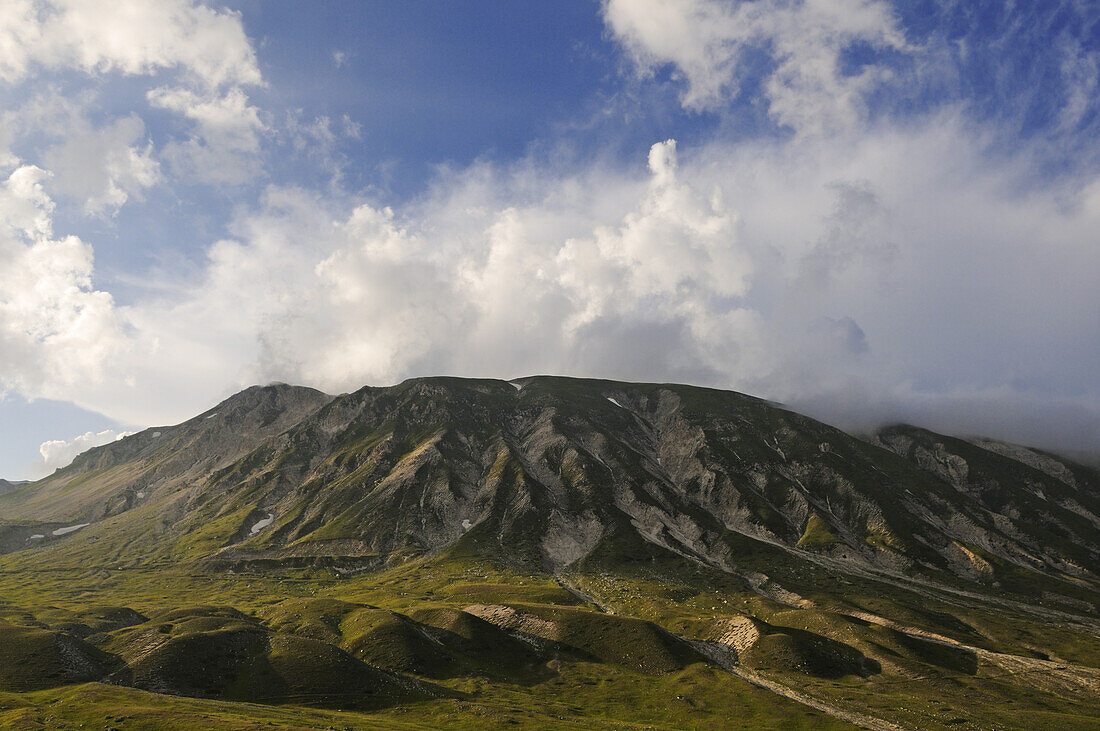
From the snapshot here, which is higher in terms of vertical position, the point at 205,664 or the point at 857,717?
the point at 205,664

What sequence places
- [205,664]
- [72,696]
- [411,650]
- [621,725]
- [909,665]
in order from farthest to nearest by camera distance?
[909,665] → [411,650] → [205,664] → [621,725] → [72,696]

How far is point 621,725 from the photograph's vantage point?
334 ft

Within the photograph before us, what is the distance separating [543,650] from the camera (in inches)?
5640

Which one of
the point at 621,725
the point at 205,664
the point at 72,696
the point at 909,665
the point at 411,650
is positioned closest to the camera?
the point at 72,696

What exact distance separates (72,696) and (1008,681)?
18663 cm

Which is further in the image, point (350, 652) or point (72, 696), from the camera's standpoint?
point (350, 652)

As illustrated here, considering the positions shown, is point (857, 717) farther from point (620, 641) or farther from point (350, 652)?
point (350, 652)

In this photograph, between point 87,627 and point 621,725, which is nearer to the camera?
point 621,725

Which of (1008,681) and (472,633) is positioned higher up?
(472,633)

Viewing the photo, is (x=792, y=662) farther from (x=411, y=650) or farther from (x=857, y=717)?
(x=411, y=650)

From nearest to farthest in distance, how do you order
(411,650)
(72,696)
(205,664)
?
(72,696), (205,664), (411,650)

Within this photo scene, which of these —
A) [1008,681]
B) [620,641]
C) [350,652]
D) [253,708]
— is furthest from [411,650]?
[1008,681]

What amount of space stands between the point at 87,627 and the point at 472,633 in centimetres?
9504

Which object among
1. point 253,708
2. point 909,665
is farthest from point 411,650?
point 909,665
